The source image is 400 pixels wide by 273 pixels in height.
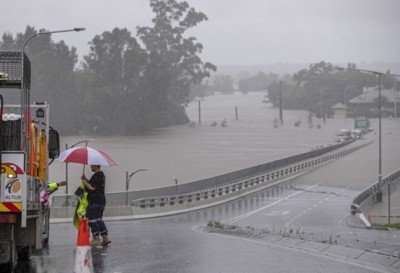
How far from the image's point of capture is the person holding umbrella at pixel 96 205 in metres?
17.5

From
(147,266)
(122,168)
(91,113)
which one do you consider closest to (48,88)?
(91,113)

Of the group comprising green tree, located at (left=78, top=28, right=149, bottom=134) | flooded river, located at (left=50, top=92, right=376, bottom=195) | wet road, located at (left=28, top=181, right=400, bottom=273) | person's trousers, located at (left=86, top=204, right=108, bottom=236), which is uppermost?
green tree, located at (left=78, top=28, right=149, bottom=134)

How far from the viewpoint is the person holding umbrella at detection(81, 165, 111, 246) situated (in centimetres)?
1750

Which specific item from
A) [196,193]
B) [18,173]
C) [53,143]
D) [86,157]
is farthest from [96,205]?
[196,193]

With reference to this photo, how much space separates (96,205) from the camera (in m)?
17.6

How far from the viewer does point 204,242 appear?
18.3 metres

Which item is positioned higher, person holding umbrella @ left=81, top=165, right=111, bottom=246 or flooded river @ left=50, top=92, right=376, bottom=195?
person holding umbrella @ left=81, top=165, right=111, bottom=246

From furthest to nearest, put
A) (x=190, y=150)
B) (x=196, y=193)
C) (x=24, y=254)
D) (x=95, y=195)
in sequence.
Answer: (x=190, y=150)
(x=196, y=193)
(x=95, y=195)
(x=24, y=254)

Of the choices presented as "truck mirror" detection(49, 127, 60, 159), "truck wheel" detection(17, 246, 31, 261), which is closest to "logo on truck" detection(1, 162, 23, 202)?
"truck wheel" detection(17, 246, 31, 261)

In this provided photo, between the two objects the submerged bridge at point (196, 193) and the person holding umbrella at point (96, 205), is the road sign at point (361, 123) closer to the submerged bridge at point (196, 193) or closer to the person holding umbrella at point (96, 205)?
the submerged bridge at point (196, 193)

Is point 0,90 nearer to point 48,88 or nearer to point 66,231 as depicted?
point 66,231

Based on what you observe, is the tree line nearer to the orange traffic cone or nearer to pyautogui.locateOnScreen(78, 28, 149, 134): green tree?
pyautogui.locateOnScreen(78, 28, 149, 134): green tree

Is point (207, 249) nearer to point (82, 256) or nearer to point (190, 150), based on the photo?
point (82, 256)

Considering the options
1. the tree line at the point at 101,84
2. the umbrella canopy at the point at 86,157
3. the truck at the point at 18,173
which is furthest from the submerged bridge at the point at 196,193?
the tree line at the point at 101,84
